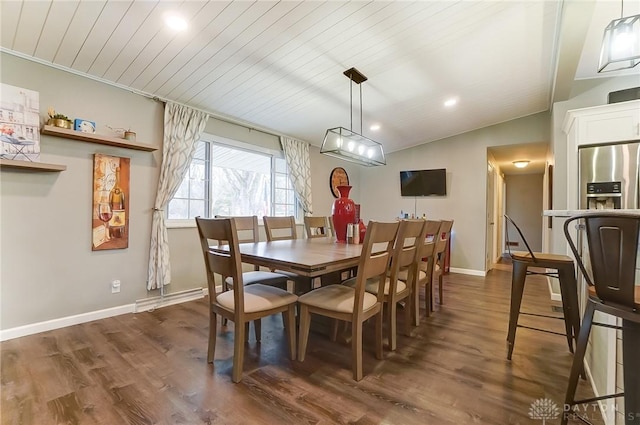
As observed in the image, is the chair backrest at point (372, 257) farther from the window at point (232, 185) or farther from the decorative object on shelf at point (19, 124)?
the decorative object on shelf at point (19, 124)

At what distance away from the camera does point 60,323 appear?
260 cm

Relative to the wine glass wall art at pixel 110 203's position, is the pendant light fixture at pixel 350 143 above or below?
above

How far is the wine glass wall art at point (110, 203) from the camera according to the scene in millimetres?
2814

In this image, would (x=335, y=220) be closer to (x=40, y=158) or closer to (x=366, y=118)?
(x=366, y=118)

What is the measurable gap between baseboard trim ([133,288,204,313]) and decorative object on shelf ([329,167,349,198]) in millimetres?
3242

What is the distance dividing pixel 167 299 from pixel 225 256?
205cm

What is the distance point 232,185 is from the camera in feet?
13.6

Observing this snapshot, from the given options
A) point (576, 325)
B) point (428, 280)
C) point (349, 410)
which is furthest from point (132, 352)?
point (576, 325)

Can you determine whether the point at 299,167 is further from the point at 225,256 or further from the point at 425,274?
the point at 225,256

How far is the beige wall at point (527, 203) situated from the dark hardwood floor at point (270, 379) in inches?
277

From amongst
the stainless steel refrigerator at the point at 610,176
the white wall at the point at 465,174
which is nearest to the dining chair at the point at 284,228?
the stainless steel refrigerator at the point at 610,176

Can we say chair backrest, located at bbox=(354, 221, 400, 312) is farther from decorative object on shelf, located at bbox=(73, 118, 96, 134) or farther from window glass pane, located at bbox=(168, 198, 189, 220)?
decorative object on shelf, located at bbox=(73, 118, 96, 134)

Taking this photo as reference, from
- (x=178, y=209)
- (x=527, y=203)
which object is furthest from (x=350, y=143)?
(x=527, y=203)

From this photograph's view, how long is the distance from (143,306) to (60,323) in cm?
67
